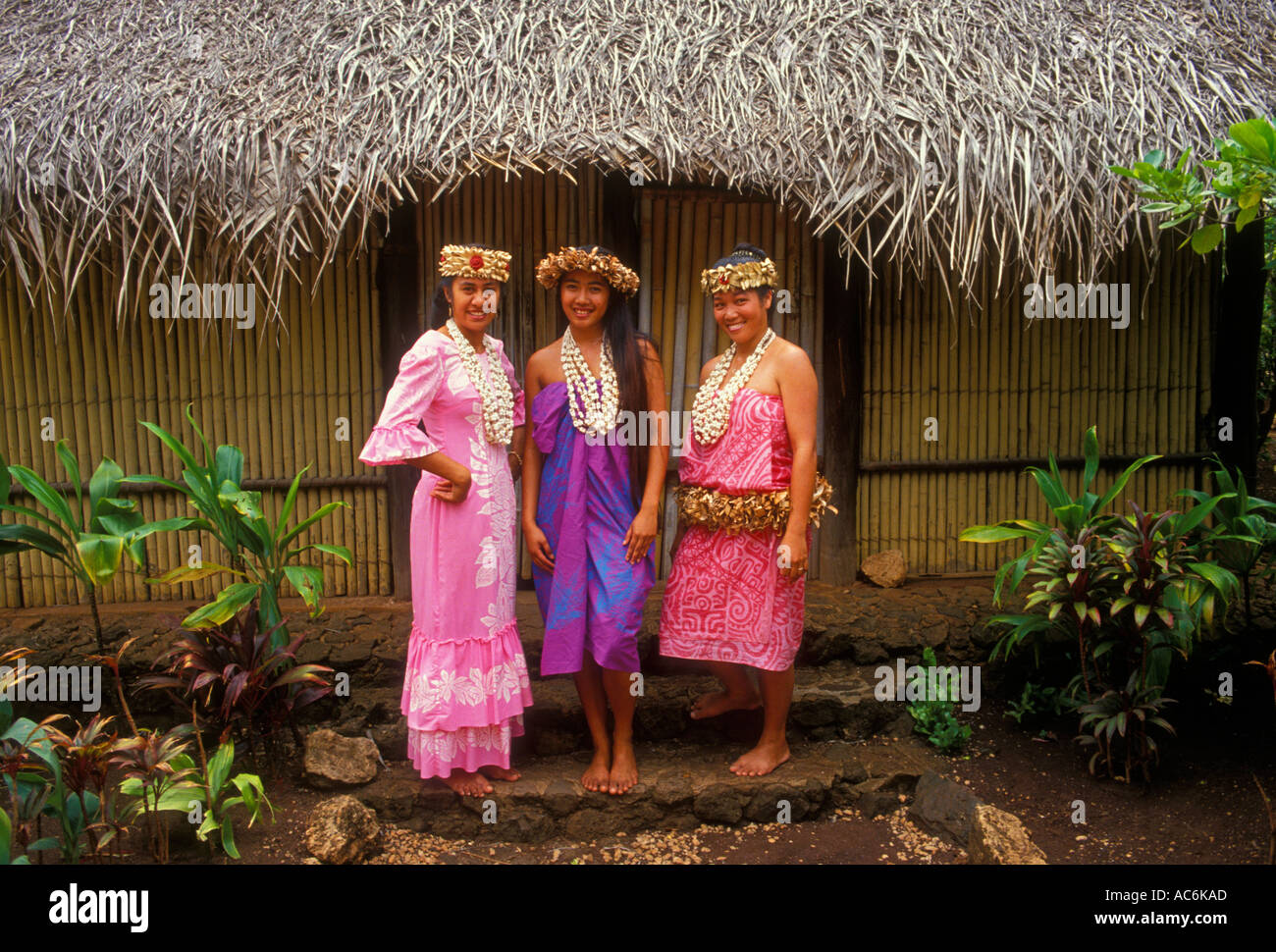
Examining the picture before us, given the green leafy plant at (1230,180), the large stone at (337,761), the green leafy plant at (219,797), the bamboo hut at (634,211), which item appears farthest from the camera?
the bamboo hut at (634,211)

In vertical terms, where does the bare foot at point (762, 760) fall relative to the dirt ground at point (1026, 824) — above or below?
above

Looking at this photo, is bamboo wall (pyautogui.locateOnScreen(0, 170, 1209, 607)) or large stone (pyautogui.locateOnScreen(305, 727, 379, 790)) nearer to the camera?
large stone (pyautogui.locateOnScreen(305, 727, 379, 790))

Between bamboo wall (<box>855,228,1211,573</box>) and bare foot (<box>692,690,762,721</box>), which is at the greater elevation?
bamboo wall (<box>855,228,1211,573</box>)

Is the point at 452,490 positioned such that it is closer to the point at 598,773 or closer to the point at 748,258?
the point at 598,773

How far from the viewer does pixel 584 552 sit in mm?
3223

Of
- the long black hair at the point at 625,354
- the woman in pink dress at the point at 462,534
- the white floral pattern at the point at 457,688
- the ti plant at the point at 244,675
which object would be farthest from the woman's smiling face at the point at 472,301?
the ti plant at the point at 244,675

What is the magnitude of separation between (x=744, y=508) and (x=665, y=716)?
3.34 ft

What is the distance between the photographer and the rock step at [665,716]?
3639mm

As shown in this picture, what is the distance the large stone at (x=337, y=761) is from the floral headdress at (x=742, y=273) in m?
2.07

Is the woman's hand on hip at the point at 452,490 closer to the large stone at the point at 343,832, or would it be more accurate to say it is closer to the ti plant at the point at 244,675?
the ti plant at the point at 244,675

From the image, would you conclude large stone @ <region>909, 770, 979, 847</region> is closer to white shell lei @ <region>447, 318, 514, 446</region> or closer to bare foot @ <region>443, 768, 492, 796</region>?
bare foot @ <region>443, 768, 492, 796</region>

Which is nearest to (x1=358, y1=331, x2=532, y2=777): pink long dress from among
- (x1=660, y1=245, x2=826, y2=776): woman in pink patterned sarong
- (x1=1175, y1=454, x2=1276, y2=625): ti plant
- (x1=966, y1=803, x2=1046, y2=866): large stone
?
(x1=660, y1=245, x2=826, y2=776): woman in pink patterned sarong

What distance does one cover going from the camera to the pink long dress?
309 cm

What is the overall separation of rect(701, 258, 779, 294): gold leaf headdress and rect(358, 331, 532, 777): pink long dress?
0.80 m
